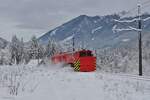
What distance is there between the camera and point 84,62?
116ft

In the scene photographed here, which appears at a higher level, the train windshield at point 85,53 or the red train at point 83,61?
the train windshield at point 85,53

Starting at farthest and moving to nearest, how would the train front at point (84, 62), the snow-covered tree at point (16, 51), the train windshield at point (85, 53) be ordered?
1. the snow-covered tree at point (16, 51)
2. the train windshield at point (85, 53)
3. the train front at point (84, 62)

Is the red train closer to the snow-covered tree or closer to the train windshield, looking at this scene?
the train windshield

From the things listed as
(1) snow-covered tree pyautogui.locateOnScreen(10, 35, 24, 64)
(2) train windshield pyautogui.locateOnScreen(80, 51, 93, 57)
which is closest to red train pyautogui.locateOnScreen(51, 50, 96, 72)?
(2) train windshield pyautogui.locateOnScreen(80, 51, 93, 57)

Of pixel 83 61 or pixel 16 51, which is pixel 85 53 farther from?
pixel 16 51

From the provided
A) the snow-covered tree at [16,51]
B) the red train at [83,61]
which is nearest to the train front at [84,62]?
the red train at [83,61]

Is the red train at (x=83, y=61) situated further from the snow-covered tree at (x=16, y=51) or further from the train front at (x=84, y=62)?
the snow-covered tree at (x=16, y=51)

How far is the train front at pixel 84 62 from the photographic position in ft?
115

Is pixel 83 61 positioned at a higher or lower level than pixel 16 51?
lower

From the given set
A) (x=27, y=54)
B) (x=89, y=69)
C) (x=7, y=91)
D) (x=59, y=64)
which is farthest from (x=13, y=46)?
(x=7, y=91)

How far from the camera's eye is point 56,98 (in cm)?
1127

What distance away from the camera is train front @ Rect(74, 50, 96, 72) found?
115 ft

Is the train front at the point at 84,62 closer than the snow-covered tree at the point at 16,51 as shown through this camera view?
Yes

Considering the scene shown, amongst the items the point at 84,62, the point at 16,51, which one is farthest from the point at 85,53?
the point at 16,51
